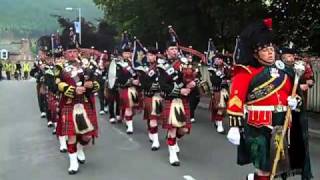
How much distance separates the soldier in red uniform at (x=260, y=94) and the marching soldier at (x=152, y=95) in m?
4.83

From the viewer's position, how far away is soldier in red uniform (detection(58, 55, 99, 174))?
29.9 ft

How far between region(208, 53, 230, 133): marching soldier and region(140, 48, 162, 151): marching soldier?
7.59 feet

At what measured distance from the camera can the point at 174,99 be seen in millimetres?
9789

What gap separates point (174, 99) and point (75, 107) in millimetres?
1557

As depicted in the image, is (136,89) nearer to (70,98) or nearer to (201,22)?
(70,98)

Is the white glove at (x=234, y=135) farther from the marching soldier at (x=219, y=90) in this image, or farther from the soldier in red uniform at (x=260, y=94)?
the marching soldier at (x=219, y=90)

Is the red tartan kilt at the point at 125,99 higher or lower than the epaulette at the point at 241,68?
lower

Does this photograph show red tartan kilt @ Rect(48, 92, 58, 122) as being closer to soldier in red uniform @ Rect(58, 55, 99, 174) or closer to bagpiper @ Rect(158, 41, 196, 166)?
soldier in red uniform @ Rect(58, 55, 99, 174)

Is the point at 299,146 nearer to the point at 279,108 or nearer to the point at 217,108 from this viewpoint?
the point at 279,108

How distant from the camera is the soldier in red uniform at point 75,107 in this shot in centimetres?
911

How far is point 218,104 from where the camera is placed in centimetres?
1355

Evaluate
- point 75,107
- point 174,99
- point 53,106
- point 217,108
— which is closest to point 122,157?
point 174,99

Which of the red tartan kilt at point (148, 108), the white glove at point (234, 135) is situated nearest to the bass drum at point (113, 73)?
the red tartan kilt at point (148, 108)

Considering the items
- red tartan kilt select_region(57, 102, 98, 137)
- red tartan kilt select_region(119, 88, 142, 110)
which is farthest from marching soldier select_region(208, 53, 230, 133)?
red tartan kilt select_region(57, 102, 98, 137)
